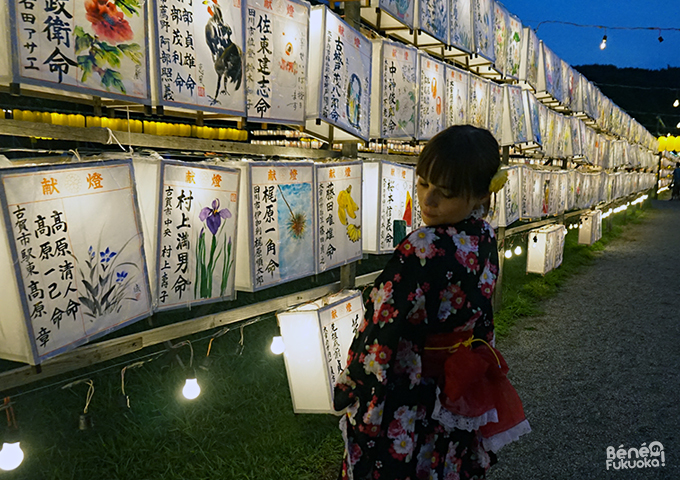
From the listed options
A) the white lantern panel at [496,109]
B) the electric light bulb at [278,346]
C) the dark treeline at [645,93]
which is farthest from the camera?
the dark treeline at [645,93]

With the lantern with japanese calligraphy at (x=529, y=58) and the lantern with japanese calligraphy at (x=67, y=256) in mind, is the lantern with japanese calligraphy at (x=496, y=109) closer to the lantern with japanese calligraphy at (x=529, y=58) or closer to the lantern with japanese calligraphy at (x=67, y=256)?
the lantern with japanese calligraphy at (x=529, y=58)

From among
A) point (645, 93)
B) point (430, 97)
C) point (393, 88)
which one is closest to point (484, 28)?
point (430, 97)

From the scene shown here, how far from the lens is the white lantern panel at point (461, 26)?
618 centimetres

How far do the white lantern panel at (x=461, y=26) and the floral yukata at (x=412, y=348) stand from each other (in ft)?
14.5

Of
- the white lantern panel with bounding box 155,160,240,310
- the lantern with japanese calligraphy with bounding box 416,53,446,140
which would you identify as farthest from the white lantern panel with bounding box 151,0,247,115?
the lantern with japanese calligraphy with bounding box 416,53,446,140

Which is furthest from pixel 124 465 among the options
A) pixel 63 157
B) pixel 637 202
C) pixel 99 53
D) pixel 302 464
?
pixel 637 202

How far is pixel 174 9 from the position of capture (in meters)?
2.92

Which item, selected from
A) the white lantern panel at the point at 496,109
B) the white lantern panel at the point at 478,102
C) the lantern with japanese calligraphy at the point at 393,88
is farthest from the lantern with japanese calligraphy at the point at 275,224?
the white lantern panel at the point at 496,109

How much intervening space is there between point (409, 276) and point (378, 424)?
75 centimetres

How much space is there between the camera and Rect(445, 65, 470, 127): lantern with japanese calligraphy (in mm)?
6164

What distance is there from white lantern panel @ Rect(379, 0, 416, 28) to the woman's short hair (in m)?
2.96

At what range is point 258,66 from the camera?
3.54 metres

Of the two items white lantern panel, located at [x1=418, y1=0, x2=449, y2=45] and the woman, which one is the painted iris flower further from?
white lantern panel, located at [x1=418, y1=0, x2=449, y2=45]

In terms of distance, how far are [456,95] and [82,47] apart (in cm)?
483
